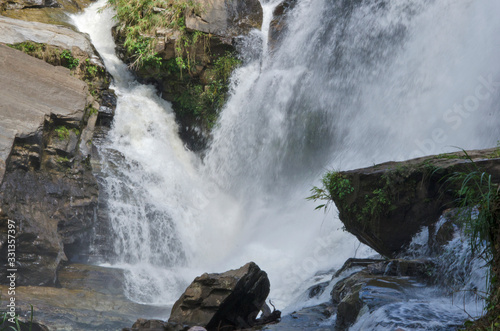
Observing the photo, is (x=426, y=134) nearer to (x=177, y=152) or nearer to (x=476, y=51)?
(x=476, y=51)

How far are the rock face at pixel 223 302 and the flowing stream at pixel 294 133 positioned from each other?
7.50 feet

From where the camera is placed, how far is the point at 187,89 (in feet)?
41.5

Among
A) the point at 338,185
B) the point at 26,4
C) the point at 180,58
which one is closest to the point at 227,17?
the point at 180,58

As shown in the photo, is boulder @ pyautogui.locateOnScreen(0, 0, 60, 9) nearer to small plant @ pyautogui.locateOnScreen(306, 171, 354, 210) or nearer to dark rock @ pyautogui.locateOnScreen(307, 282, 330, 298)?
small plant @ pyautogui.locateOnScreen(306, 171, 354, 210)

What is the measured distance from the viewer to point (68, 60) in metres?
10.8

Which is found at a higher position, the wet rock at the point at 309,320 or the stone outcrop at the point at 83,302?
the stone outcrop at the point at 83,302

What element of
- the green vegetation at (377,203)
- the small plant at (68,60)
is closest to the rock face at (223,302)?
the green vegetation at (377,203)

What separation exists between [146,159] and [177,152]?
1422 mm

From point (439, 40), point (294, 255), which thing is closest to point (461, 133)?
point (439, 40)

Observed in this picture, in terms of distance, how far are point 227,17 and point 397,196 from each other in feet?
28.4

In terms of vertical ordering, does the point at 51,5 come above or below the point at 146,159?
above

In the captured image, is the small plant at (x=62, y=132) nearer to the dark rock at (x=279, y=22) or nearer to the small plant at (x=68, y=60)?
the small plant at (x=68, y=60)

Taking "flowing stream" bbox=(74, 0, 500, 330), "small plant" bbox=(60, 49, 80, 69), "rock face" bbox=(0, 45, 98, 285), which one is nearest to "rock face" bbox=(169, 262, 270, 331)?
"flowing stream" bbox=(74, 0, 500, 330)

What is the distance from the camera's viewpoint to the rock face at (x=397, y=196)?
16.7 feet
